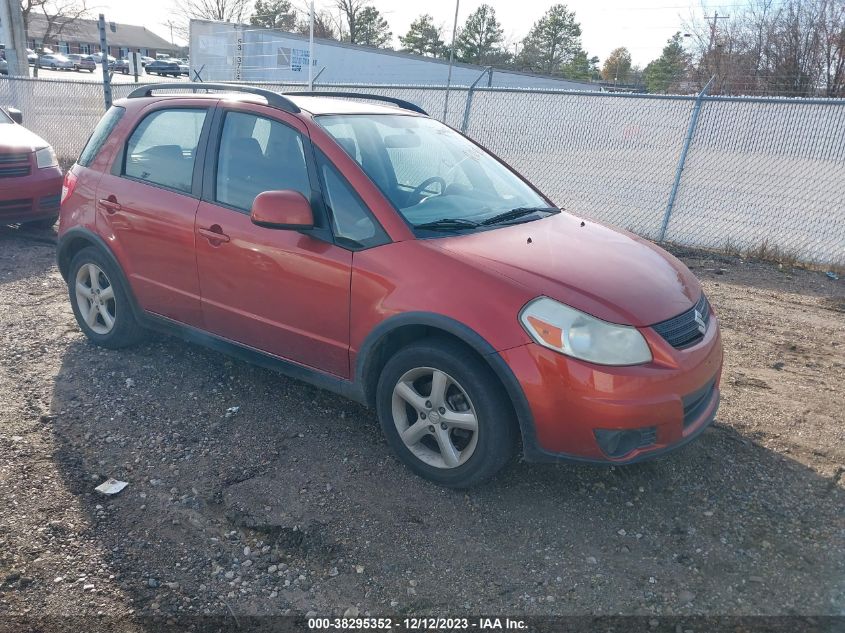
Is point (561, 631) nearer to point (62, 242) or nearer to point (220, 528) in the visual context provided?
point (220, 528)

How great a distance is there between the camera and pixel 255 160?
3795 millimetres

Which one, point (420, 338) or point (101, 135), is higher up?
point (101, 135)

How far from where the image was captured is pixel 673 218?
881cm

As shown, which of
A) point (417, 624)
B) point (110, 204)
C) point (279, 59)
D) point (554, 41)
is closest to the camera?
point (417, 624)

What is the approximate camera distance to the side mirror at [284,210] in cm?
329

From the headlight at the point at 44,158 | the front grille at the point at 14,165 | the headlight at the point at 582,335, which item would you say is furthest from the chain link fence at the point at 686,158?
the headlight at the point at 582,335

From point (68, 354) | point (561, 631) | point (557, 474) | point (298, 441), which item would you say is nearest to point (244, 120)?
point (298, 441)

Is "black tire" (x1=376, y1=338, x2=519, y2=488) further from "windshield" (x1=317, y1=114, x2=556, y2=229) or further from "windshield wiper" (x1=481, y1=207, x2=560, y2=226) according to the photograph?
"windshield wiper" (x1=481, y1=207, x2=560, y2=226)

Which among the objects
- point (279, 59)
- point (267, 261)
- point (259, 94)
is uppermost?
point (279, 59)

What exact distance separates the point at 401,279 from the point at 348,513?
1.13m

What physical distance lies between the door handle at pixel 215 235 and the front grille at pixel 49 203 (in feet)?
16.6

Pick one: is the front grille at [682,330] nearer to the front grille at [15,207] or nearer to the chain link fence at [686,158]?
the chain link fence at [686,158]

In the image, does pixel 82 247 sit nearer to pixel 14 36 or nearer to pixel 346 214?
pixel 346 214

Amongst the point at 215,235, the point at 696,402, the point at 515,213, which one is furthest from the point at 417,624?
the point at 215,235
